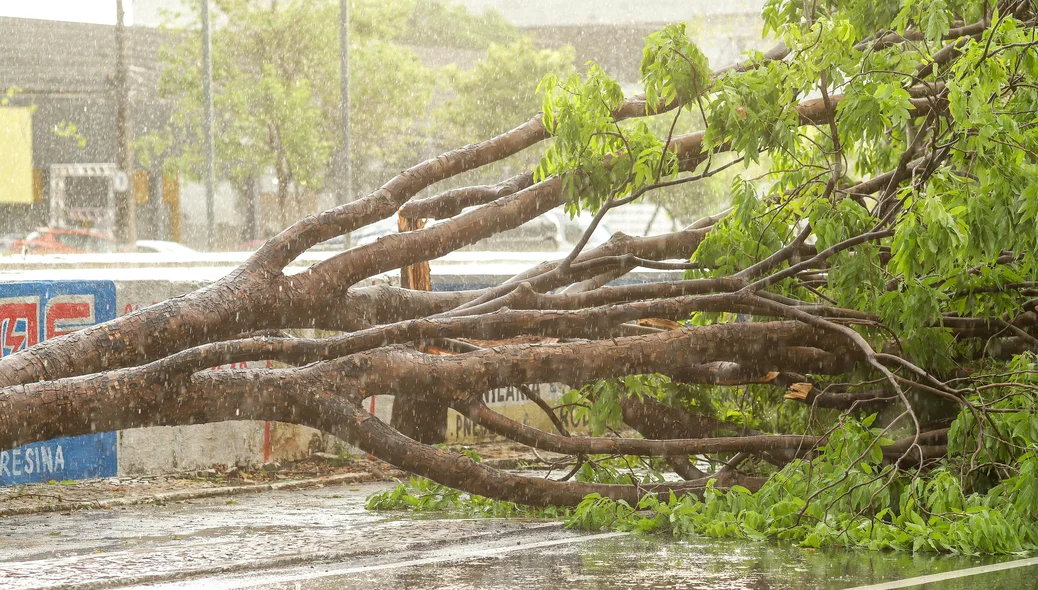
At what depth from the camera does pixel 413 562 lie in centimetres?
868

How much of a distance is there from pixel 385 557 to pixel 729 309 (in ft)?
9.55

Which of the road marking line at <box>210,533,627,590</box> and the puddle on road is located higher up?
the puddle on road

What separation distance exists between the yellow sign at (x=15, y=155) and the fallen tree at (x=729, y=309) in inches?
1225

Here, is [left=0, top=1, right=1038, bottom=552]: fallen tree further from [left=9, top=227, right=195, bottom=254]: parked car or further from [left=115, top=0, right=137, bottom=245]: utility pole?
[left=115, top=0, right=137, bottom=245]: utility pole

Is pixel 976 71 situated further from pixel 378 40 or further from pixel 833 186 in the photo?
pixel 378 40

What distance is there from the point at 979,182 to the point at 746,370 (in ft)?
7.69

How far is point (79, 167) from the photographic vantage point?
40875 mm

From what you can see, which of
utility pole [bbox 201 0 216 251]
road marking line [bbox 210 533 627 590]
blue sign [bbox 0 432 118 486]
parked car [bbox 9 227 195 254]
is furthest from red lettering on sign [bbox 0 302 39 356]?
parked car [bbox 9 227 195 254]

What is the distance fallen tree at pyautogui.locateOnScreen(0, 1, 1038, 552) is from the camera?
828 cm

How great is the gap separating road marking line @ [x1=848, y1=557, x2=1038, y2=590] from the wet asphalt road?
11 centimetres

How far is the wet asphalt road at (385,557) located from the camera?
780 centimetres

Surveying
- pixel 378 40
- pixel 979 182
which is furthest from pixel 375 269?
pixel 378 40

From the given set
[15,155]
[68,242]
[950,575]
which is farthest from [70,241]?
[950,575]

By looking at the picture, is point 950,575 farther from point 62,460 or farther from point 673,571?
point 62,460
